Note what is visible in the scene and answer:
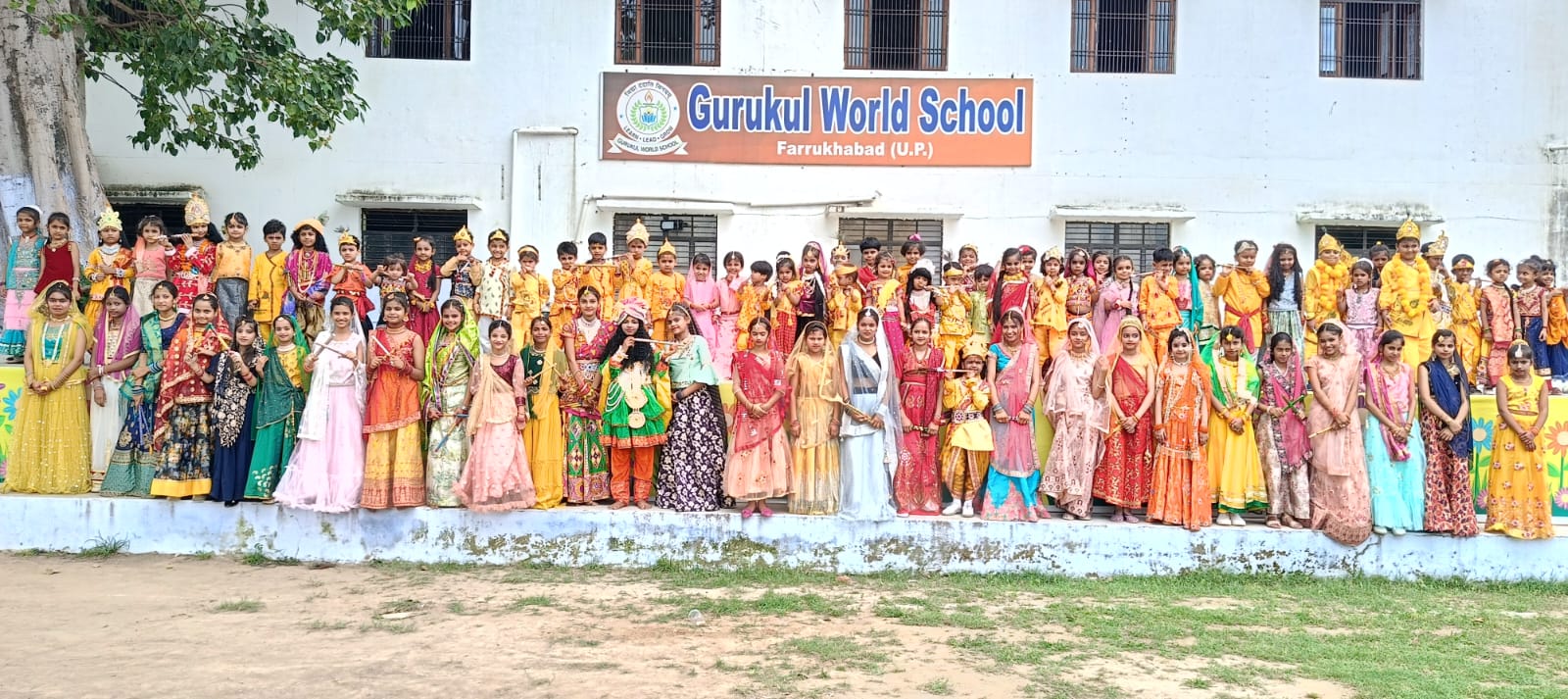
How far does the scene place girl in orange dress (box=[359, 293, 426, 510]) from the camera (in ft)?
23.2

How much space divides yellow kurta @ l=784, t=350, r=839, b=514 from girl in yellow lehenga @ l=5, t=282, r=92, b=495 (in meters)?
4.45

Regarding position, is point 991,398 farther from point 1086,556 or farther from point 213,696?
point 213,696

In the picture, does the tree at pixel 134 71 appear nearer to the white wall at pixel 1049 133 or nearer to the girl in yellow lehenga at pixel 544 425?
the white wall at pixel 1049 133

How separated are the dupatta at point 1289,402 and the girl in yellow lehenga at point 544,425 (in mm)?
4292

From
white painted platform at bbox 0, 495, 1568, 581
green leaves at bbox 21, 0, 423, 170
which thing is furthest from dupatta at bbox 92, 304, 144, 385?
green leaves at bbox 21, 0, 423, 170

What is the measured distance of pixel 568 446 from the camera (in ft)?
24.0

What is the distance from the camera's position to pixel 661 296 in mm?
9195

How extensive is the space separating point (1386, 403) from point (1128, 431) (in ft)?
4.99

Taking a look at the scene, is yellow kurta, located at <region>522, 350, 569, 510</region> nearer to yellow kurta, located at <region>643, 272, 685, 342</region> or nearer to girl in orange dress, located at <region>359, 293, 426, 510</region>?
girl in orange dress, located at <region>359, 293, 426, 510</region>

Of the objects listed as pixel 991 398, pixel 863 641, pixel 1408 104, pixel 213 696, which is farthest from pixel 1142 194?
pixel 213 696

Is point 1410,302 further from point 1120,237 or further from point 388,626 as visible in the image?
point 388,626

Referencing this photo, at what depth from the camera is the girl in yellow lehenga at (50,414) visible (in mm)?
7340

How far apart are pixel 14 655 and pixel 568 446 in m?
3.04

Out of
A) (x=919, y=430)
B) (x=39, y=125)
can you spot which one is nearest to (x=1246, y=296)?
(x=919, y=430)
